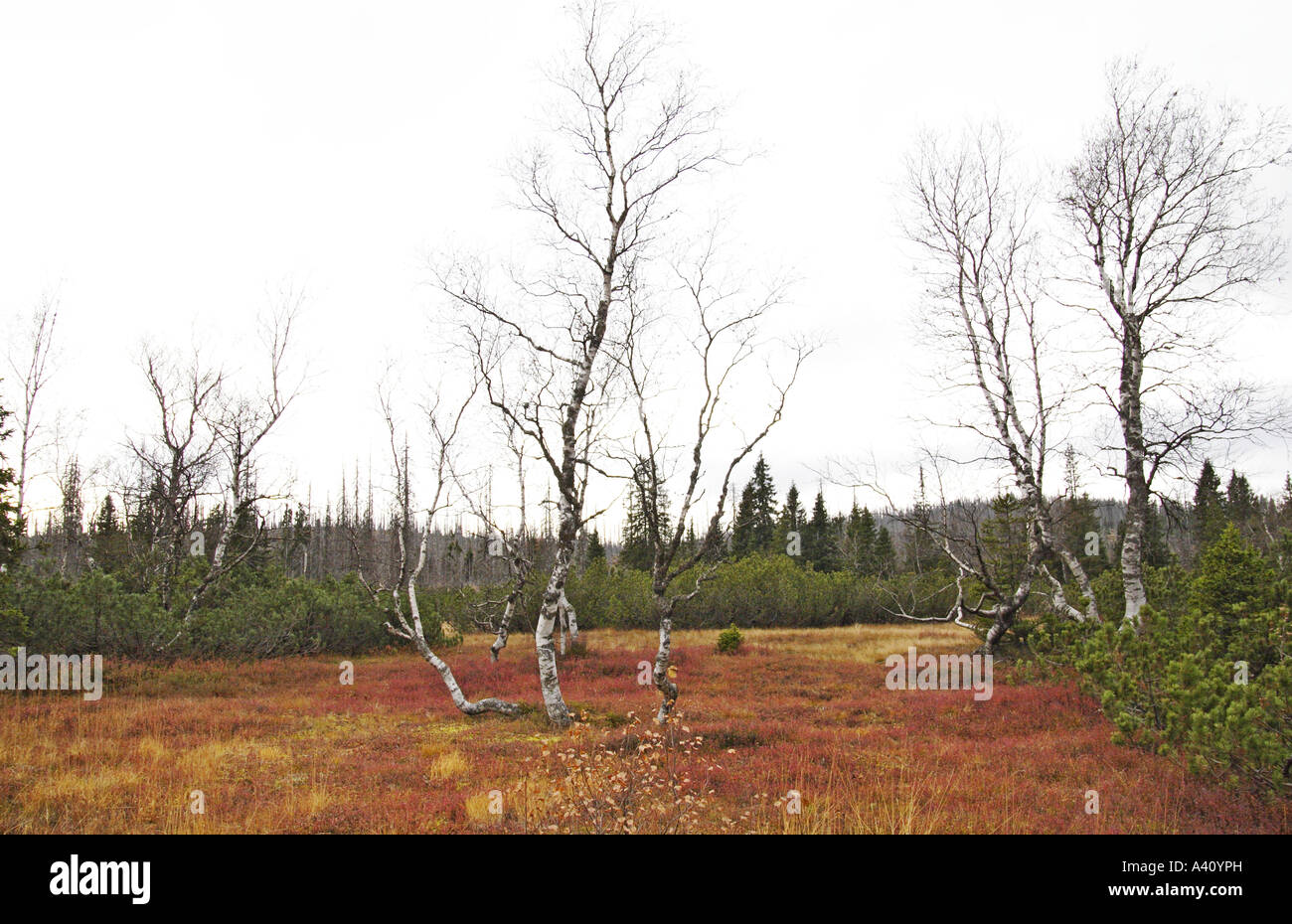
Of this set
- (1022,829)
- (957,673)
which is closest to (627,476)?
(1022,829)

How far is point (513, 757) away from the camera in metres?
10.2

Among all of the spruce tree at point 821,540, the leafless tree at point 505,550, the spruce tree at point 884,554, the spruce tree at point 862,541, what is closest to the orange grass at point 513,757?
the leafless tree at point 505,550

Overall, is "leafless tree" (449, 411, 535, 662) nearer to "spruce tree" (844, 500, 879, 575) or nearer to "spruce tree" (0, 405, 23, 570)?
"spruce tree" (0, 405, 23, 570)

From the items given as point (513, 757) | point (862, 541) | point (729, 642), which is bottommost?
point (729, 642)

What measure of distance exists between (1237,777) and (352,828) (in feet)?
29.2

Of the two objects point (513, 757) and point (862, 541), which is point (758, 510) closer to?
point (862, 541)

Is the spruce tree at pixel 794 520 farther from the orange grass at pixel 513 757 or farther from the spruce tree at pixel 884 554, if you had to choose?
the orange grass at pixel 513 757

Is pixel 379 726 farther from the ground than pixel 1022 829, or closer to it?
closer to it

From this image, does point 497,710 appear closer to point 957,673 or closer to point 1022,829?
Answer: point 1022,829

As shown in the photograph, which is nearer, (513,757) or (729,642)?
(513,757)

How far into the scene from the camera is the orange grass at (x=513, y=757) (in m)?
6.91

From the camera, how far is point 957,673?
58.2 ft

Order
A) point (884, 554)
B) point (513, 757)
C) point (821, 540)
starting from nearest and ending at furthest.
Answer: point (513, 757)
point (884, 554)
point (821, 540)

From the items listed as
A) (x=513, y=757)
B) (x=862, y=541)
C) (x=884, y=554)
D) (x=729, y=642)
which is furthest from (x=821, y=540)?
(x=513, y=757)
